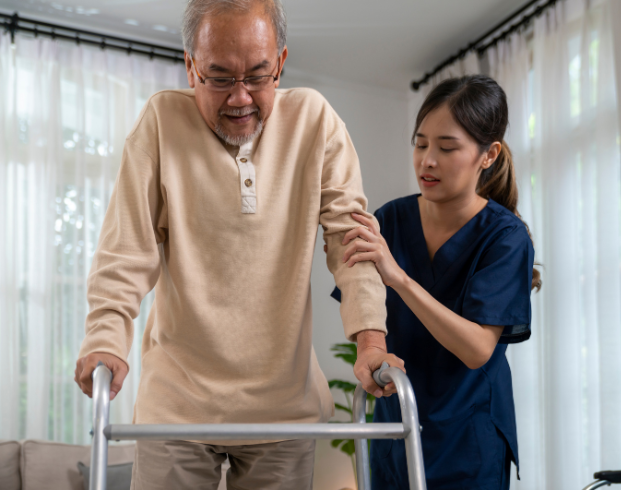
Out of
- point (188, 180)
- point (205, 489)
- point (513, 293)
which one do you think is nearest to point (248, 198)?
point (188, 180)

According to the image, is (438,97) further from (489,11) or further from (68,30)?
(68,30)

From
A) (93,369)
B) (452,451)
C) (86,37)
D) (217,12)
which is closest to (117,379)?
(93,369)

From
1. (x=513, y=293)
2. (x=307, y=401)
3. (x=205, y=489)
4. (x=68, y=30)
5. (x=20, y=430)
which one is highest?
(x=68, y=30)

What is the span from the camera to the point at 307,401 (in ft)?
3.81

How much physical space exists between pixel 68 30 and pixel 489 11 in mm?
2627

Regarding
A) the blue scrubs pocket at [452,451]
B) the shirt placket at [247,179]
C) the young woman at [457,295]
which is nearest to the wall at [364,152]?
the young woman at [457,295]

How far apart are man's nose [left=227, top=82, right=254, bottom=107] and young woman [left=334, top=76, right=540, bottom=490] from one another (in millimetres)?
369

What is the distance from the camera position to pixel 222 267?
1.14 metres

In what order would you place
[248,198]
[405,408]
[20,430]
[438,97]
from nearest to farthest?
[405,408]
[248,198]
[438,97]
[20,430]

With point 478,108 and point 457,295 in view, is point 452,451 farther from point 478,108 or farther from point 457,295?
point 478,108

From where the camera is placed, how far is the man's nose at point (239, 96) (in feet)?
3.62

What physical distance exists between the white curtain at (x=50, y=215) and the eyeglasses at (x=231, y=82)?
2.72 metres

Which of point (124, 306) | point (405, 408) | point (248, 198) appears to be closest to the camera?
point (405, 408)

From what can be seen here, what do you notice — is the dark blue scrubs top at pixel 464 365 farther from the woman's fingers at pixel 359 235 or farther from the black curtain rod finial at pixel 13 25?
the black curtain rod finial at pixel 13 25
